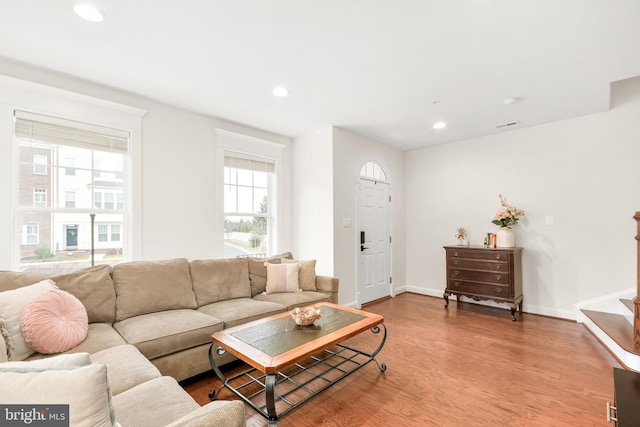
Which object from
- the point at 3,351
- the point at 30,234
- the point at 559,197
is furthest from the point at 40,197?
the point at 559,197

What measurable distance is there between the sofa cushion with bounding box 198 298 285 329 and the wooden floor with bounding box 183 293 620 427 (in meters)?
0.48

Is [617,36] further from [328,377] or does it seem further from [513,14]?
[328,377]

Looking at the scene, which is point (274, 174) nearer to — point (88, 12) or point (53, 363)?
point (88, 12)

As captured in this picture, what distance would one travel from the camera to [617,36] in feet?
7.17

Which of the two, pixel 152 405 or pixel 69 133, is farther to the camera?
pixel 69 133

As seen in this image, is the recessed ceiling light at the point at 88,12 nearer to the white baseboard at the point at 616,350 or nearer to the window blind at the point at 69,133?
the window blind at the point at 69,133

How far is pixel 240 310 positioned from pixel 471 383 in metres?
2.04

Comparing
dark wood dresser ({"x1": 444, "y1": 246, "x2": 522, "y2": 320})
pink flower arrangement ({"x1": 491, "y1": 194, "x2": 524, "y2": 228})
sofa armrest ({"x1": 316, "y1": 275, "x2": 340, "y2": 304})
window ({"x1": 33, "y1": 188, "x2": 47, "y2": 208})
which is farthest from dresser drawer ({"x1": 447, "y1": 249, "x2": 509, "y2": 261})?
window ({"x1": 33, "y1": 188, "x2": 47, "y2": 208})

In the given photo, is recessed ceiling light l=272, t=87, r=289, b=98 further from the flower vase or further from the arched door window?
the flower vase

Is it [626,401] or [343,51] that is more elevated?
[343,51]

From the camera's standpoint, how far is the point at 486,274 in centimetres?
414

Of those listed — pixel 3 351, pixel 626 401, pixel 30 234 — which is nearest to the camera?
pixel 626 401

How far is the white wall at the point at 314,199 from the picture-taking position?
13.7 feet

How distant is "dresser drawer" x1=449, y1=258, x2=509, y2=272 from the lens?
4008mm
